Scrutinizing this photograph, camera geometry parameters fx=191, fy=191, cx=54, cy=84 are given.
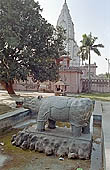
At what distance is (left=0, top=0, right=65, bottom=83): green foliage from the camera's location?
41.0 ft

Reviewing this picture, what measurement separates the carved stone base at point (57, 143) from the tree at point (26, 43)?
874 cm

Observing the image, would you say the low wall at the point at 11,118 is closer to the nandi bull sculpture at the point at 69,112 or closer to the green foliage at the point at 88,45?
the nandi bull sculpture at the point at 69,112

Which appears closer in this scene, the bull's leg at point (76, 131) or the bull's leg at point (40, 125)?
Answer: the bull's leg at point (76, 131)

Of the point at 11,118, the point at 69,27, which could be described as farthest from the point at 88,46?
the point at 69,27

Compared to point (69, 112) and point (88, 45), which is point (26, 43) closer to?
point (88, 45)

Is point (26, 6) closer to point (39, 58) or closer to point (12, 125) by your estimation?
point (39, 58)

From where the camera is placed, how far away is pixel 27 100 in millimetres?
4984

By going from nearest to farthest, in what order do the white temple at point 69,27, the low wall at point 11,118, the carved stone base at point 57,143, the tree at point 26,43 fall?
the carved stone base at point 57,143, the low wall at point 11,118, the tree at point 26,43, the white temple at point 69,27

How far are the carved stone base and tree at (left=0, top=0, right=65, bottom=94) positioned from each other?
8744 millimetres

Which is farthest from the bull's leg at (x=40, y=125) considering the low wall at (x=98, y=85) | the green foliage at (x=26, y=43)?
the low wall at (x=98, y=85)

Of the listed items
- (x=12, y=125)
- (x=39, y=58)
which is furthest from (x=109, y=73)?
(x=12, y=125)

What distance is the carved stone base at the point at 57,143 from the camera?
396 centimetres

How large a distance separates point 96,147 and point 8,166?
208 cm

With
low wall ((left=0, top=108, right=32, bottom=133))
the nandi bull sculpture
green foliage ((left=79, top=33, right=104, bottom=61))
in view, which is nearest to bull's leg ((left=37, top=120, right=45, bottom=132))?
the nandi bull sculpture
